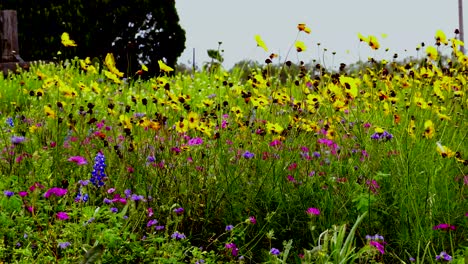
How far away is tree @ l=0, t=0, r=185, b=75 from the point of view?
36.6ft

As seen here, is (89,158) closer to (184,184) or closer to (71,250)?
(184,184)

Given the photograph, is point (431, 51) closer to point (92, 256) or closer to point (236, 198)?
point (236, 198)

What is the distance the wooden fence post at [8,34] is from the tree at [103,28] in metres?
0.51

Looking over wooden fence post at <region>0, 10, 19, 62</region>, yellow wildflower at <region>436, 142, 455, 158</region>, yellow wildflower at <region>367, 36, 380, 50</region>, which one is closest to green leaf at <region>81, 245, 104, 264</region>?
yellow wildflower at <region>436, 142, 455, 158</region>

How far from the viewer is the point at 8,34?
35.3 feet

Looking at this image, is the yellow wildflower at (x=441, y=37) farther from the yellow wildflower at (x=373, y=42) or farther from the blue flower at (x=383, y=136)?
the blue flower at (x=383, y=136)

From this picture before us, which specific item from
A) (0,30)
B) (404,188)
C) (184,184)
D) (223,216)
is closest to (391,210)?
(404,188)

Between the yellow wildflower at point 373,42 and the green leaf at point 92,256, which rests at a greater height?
the yellow wildflower at point 373,42

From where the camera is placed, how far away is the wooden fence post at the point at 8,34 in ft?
34.8

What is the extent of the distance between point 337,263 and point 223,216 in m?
1.04

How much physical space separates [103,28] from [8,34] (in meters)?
1.61

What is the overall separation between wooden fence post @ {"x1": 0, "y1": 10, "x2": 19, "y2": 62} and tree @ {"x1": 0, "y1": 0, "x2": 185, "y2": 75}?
506 millimetres

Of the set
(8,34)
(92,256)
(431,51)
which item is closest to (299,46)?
(431,51)

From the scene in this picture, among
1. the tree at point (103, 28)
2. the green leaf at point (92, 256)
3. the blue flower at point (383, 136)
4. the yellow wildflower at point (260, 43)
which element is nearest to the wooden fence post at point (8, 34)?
the tree at point (103, 28)
